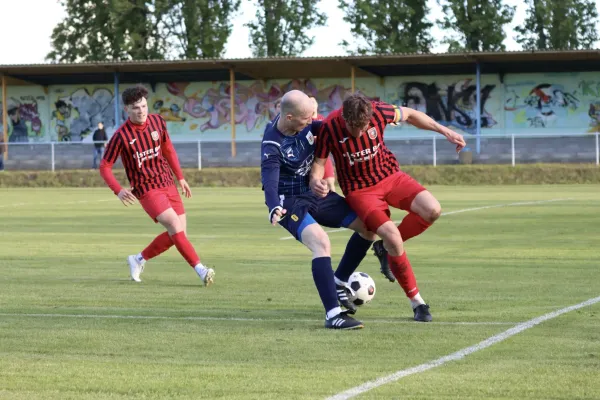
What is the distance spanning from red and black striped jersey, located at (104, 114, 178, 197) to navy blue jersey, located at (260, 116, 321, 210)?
304 cm

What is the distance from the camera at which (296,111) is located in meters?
8.48

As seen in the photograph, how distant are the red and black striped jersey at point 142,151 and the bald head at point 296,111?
129 inches

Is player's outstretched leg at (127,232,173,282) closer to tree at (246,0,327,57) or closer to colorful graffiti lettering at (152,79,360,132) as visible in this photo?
colorful graffiti lettering at (152,79,360,132)

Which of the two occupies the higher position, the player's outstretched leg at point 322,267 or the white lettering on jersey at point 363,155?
the white lettering on jersey at point 363,155

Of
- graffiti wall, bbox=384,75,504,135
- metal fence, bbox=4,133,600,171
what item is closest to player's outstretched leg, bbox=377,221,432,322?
metal fence, bbox=4,133,600,171

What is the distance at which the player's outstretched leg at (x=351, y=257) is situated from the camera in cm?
920

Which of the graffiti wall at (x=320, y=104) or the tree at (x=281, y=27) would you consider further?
the tree at (x=281, y=27)

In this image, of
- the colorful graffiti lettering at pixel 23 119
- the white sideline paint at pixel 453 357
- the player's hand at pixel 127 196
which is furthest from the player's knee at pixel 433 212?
the colorful graffiti lettering at pixel 23 119

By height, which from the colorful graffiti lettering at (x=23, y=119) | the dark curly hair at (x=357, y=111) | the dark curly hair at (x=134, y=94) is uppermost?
the colorful graffiti lettering at (x=23, y=119)

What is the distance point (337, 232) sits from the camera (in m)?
18.9

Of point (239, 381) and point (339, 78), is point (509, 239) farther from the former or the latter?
point (339, 78)

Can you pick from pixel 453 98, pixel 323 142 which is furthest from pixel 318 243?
pixel 453 98

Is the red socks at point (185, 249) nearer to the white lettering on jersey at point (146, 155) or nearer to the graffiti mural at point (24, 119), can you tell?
the white lettering on jersey at point (146, 155)

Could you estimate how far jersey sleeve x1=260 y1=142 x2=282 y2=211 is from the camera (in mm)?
8523
